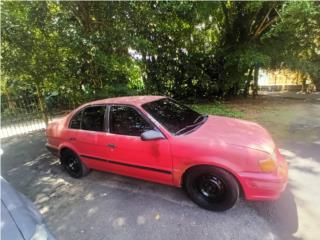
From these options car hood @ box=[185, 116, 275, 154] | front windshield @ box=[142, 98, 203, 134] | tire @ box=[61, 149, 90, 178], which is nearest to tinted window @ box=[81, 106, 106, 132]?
tire @ box=[61, 149, 90, 178]

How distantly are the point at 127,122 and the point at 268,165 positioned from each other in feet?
6.64

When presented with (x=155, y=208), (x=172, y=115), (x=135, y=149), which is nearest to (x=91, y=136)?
(x=135, y=149)

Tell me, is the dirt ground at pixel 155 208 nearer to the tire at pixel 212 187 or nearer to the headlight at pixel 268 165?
the tire at pixel 212 187

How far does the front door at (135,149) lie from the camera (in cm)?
310

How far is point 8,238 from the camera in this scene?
6.19 ft

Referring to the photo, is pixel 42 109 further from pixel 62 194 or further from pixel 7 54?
pixel 62 194

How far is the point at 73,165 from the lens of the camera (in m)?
4.35

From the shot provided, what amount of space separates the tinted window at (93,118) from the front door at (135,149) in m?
0.21

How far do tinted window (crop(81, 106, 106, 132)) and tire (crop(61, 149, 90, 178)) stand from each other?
0.68 meters

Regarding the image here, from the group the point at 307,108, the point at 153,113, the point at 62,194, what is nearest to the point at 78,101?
the point at 62,194

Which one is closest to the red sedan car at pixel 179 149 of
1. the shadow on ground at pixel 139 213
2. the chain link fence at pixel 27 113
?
the shadow on ground at pixel 139 213

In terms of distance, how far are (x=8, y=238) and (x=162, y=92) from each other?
975 centimetres

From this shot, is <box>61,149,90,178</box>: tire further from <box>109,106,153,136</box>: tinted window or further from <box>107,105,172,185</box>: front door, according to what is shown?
<box>109,106,153,136</box>: tinted window

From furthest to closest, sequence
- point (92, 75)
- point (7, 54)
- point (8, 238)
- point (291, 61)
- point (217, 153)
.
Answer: point (291, 61) < point (92, 75) < point (7, 54) < point (217, 153) < point (8, 238)
